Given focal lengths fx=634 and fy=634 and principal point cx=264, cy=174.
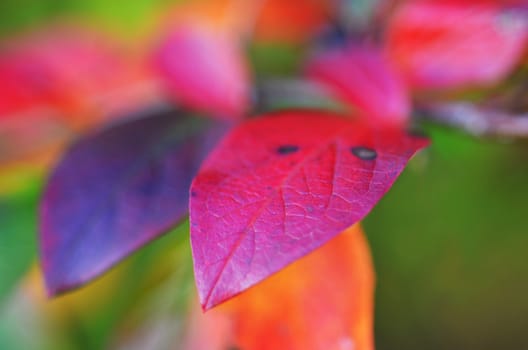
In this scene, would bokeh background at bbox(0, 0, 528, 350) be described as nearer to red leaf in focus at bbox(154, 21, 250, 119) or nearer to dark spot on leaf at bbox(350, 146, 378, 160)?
red leaf in focus at bbox(154, 21, 250, 119)

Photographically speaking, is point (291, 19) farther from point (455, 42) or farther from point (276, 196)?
point (276, 196)

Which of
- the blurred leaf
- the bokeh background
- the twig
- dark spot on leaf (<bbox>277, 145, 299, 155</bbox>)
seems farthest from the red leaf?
the blurred leaf

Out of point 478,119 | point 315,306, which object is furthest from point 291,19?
point 315,306

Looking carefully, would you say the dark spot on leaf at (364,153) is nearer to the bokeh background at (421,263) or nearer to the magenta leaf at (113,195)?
the magenta leaf at (113,195)

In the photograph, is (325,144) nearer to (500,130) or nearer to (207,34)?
(500,130)

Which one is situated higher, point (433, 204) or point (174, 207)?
point (174, 207)

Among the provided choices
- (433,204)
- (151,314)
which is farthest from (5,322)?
(433,204)
